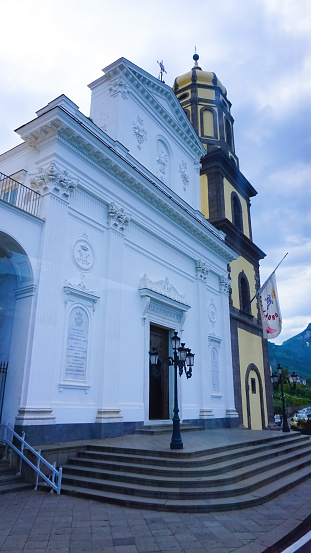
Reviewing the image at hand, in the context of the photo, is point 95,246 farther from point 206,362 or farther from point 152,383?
point 206,362

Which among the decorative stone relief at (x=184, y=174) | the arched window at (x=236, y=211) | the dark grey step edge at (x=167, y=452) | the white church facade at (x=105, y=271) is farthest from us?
the arched window at (x=236, y=211)

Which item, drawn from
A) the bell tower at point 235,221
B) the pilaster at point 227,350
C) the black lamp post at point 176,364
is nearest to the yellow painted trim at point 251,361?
the bell tower at point 235,221

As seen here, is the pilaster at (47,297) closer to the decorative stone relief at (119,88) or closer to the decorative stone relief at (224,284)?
the decorative stone relief at (119,88)

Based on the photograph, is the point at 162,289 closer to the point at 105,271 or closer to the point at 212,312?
the point at 105,271

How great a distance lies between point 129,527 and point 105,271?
7546 mm

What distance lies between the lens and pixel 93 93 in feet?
49.7

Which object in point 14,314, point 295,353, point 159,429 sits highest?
point 295,353

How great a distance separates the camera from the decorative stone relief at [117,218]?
12516 millimetres

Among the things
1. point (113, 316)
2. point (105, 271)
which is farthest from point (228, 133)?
point (113, 316)

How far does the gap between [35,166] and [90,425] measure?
748cm

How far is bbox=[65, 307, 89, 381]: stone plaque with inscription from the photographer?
10250mm

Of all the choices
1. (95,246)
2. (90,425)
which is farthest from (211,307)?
(90,425)

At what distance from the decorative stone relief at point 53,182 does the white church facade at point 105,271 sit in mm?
32

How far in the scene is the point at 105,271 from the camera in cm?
1205
